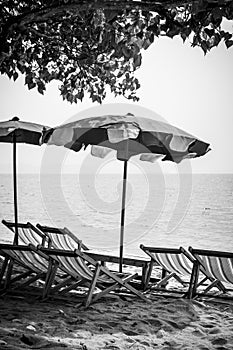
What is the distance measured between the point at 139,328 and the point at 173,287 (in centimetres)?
203

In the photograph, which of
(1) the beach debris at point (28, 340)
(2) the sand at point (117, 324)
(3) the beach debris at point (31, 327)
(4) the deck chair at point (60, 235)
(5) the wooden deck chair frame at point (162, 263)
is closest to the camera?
(1) the beach debris at point (28, 340)

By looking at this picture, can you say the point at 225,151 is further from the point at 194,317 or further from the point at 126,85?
the point at 194,317

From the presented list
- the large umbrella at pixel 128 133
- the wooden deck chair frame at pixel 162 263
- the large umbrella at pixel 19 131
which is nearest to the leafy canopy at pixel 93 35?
the large umbrella at pixel 128 133

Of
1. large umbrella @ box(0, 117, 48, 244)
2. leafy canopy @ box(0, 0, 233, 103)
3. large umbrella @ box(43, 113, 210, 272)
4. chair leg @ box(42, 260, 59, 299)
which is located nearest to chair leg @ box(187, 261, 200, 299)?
large umbrella @ box(43, 113, 210, 272)

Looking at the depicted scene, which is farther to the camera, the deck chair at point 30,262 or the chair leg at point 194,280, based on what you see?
the chair leg at point 194,280

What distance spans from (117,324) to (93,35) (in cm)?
425

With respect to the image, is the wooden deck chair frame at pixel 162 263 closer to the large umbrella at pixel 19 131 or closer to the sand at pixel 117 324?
the sand at pixel 117 324

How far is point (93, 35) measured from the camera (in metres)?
→ 6.99

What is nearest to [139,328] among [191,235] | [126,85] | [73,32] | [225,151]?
[73,32]

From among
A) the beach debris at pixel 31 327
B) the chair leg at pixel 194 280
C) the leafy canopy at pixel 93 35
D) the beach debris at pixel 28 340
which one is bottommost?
the beach debris at pixel 31 327

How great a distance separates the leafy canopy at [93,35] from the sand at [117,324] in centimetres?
264

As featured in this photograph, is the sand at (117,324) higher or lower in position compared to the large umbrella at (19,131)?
lower

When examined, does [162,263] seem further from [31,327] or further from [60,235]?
[31,327]

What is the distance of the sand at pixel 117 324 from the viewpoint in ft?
12.7
